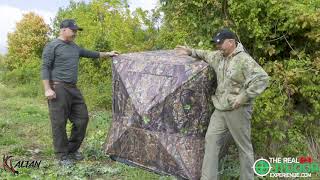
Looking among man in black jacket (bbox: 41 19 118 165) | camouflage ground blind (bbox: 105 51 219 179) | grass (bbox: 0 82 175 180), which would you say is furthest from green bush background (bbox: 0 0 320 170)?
grass (bbox: 0 82 175 180)

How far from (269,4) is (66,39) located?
8.98ft

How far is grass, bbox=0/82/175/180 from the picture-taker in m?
5.90

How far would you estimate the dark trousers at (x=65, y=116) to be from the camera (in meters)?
6.31

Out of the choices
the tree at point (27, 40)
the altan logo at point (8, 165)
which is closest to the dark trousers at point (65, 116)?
the altan logo at point (8, 165)

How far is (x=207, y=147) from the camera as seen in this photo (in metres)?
5.29

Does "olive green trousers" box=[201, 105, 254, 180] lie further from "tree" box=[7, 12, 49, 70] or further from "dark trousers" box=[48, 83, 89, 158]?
"tree" box=[7, 12, 49, 70]

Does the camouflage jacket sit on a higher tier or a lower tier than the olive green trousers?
higher

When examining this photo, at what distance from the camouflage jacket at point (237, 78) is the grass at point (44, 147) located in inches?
47.5

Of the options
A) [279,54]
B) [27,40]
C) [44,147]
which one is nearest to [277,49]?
[279,54]

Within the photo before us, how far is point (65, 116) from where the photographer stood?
6.43 metres

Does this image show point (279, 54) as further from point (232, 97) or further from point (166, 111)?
point (166, 111)

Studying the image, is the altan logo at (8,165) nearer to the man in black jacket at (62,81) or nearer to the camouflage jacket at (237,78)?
the man in black jacket at (62,81)

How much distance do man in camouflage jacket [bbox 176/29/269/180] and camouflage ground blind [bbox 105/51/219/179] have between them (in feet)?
0.62

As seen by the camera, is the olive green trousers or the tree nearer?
the olive green trousers
